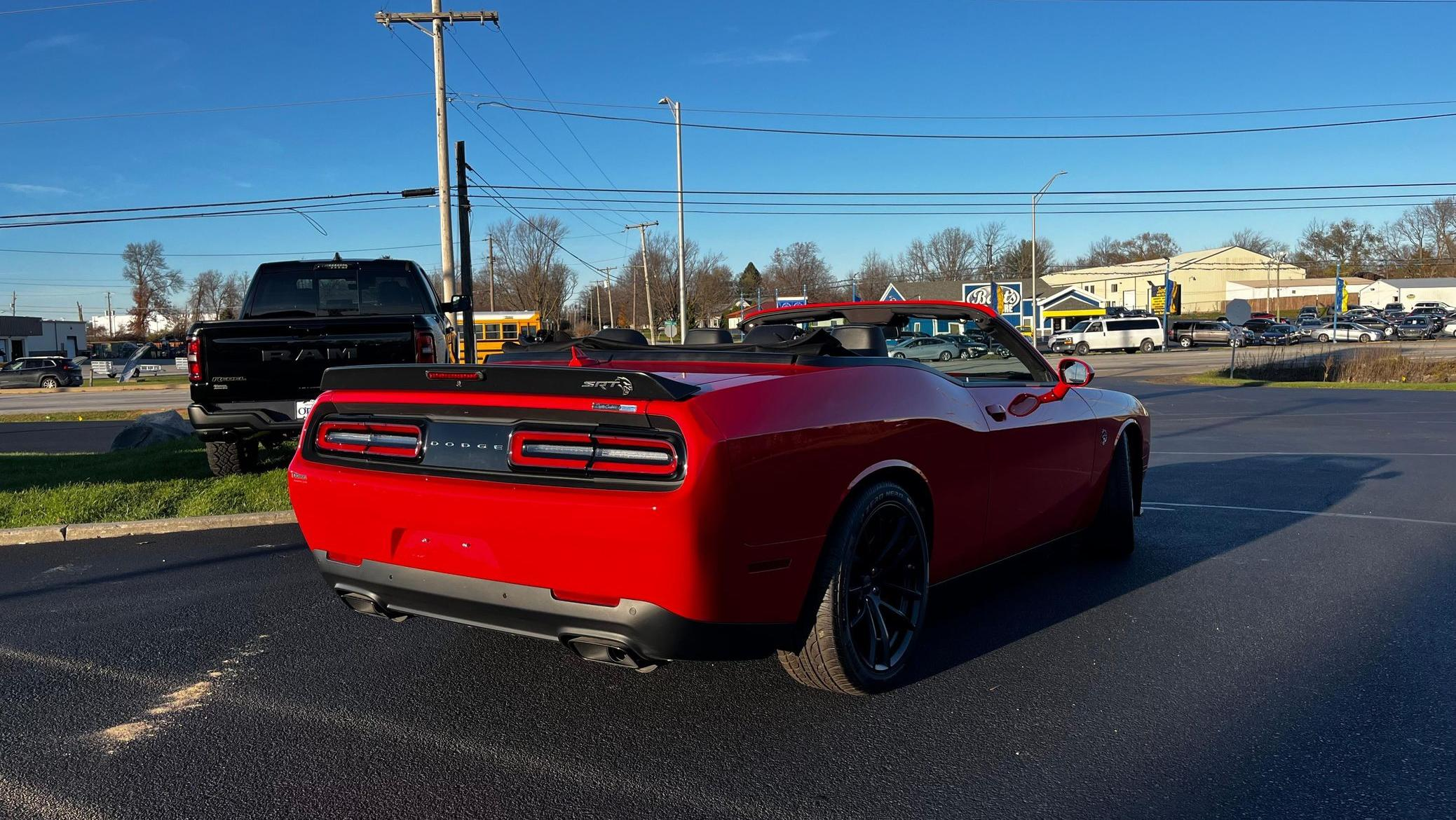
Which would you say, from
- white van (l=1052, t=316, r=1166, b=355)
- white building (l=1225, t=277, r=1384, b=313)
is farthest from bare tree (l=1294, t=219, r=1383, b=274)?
white van (l=1052, t=316, r=1166, b=355)

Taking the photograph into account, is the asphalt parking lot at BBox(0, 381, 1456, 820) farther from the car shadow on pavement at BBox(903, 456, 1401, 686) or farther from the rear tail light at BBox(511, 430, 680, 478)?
the rear tail light at BBox(511, 430, 680, 478)

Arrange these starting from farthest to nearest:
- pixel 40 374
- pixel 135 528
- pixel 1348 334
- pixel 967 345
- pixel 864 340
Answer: pixel 1348 334 < pixel 40 374 < pixel 135 528 < pixel 967 345 < pixel 864 340

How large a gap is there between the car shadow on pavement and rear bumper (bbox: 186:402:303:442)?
545 centimetres

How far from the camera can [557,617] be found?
2.91 metres

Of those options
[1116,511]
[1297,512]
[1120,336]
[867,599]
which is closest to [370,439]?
[867,599]

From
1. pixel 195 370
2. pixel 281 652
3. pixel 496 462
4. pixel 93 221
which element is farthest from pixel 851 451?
pixel 93 221

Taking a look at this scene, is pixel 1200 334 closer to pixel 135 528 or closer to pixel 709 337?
pixel 709 337

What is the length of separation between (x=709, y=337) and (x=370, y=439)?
1.64m

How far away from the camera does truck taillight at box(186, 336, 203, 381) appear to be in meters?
7.49

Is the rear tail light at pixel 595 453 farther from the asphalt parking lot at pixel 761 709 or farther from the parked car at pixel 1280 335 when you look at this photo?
the parked car at pixel 1280 335

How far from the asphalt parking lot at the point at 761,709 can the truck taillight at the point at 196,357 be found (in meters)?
2.26

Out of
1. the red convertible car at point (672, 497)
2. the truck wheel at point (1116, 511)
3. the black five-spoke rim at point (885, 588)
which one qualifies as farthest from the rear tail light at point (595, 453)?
the truck wheel at point (1116, 511)

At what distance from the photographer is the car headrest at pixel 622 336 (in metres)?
4.45

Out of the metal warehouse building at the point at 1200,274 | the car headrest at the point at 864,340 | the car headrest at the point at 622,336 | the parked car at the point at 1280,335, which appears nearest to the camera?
the car headrest at the point at 864,340
